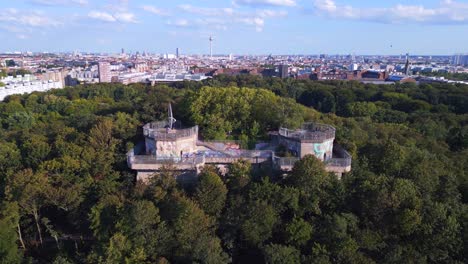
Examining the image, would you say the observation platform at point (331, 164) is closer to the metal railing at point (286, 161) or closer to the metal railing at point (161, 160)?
the metal railing at point (286, 161)

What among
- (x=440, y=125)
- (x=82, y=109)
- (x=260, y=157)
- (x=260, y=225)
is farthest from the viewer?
(x=82, y=109)

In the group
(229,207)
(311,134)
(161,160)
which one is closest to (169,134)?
(161,160)

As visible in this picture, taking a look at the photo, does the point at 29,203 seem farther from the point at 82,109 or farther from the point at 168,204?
the point at 82,109

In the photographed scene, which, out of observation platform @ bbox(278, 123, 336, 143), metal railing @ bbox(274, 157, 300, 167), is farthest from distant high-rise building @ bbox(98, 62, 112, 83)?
metal railing @ bbox(274, 157, 300, 167)

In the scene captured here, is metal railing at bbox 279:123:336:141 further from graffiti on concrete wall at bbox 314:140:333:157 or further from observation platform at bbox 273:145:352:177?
observation platform at bbox 273:145:352:177

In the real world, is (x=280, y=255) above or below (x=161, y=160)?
below

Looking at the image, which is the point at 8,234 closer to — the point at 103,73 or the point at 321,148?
the point at 321,148

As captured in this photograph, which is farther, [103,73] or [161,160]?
[103,73]

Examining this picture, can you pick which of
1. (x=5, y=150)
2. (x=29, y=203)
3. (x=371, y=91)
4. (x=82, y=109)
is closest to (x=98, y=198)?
(x=29, y=203)

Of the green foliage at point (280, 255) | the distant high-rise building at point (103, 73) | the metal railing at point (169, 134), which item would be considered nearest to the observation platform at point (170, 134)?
the metal railing at point (169, 134)

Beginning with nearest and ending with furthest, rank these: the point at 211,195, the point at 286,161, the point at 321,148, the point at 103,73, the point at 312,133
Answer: the point at 211,195 → the point at 286,161 → the point at 321,148 → the point at 312,133 → the point at 103,73

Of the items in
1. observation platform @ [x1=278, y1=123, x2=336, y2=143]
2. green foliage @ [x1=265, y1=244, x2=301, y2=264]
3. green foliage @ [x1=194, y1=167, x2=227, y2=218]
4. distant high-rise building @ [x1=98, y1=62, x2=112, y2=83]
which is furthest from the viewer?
distant high-rise building @ [x1=98, y1=62, x2=112, y2=83]
